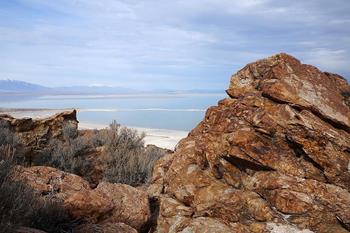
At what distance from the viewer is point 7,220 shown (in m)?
4.03

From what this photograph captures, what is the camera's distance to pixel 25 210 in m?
4.48

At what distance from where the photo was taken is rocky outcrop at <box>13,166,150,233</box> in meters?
5.29

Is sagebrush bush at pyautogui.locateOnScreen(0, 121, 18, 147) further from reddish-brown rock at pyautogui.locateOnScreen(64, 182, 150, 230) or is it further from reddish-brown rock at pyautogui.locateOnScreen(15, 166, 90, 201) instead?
reddish-brown rock at pyautogui.locateOnScreen(64, 182, 150, 230)

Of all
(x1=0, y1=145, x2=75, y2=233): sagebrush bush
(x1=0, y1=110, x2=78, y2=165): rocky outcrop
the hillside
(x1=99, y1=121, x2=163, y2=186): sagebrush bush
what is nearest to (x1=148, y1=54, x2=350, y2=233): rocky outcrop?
the hillside

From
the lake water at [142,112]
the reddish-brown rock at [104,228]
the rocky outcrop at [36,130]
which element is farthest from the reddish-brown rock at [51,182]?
the lake water at [142,112]

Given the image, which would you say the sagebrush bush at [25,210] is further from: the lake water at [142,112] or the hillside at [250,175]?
the lake water at [142,112]

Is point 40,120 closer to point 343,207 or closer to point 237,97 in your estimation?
point 237,97

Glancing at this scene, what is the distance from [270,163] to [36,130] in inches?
284

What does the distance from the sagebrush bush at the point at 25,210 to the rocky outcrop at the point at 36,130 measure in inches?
180

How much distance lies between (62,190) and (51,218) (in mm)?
1008

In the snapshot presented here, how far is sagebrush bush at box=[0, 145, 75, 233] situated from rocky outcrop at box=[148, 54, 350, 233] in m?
1.36

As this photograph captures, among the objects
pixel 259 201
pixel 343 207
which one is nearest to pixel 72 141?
pixel 259 201

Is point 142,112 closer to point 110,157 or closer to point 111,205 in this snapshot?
point 110,157

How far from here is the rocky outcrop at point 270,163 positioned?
17.1 ft
